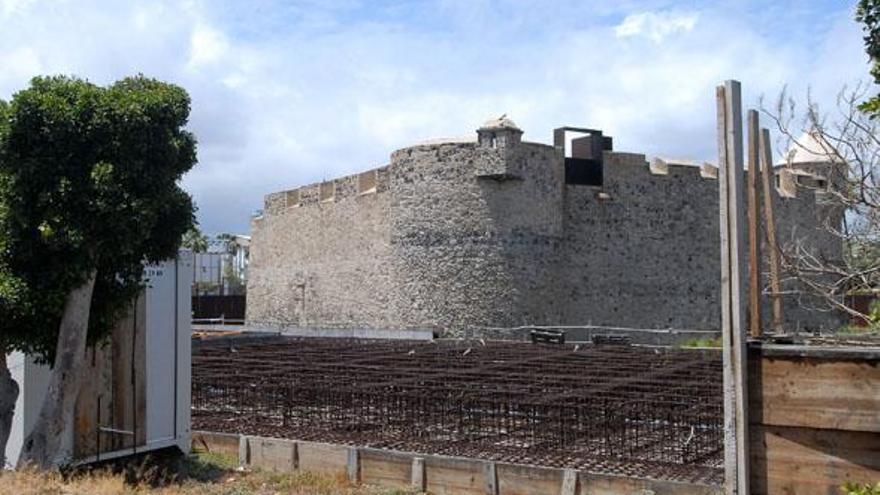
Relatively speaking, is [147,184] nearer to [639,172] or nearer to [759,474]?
[759,474]

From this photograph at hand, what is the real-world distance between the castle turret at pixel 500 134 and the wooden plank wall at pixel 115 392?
60.5ft

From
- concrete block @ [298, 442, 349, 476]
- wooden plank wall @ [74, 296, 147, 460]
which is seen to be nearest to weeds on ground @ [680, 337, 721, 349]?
concrete block @ [298, 442, 349, 476]

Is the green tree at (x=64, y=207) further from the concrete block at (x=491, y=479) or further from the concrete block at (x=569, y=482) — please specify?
the concrete block at (x=569, y=482)

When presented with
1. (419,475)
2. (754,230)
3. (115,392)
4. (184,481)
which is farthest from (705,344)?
(754,230)

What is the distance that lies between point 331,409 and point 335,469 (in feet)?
6.38

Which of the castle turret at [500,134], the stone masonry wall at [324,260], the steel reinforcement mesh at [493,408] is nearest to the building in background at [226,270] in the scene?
the stone masonry wall at [324,260]

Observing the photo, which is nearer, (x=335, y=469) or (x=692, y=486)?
(x=692, y=486)

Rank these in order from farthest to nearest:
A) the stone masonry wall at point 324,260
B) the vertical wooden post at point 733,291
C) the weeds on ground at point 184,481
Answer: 1. the stone masonry wall at point 324,260
2. the weeds on ground at point 184,481
3. the vertical wooden post at point 733,291

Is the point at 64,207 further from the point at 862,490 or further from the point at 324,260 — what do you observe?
the point at 324,260

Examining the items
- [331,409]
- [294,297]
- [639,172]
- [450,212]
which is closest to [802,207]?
[639,172]

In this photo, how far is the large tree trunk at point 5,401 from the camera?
6938mm

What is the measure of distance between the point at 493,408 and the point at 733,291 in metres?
6.05

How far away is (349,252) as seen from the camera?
102 ft

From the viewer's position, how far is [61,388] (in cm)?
705
